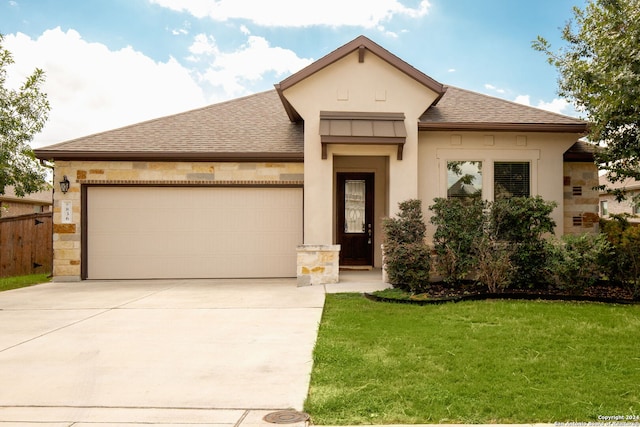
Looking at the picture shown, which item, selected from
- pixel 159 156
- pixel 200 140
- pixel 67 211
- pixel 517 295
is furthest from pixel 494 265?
pixel 67 211

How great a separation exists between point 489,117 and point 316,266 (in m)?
5.55

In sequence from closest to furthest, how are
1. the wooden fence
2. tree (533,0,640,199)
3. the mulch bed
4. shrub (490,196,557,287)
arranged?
tree (533,0,640,199) → the mulch bed → shrub (490,196,557,287) → the wooden fence

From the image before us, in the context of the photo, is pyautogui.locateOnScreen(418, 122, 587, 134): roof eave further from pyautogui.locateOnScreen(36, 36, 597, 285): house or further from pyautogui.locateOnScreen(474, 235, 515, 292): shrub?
pyautogui.locateOnScreen(474, 235, 515, 292): shrub

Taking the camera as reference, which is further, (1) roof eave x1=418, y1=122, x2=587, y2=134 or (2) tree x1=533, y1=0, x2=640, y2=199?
(1) roof eave x1=418, y1=122, x2=587, y2=134

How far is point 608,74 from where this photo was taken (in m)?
7.55

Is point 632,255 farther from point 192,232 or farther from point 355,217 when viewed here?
point 192,232

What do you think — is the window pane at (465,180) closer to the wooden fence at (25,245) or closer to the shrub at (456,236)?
the shrub at (456,236)

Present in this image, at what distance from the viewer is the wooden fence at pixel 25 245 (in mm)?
12891

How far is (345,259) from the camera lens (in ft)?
40.2

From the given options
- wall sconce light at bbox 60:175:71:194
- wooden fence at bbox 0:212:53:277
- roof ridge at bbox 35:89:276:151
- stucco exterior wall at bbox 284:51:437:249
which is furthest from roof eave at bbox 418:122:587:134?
wooden fence at bbox 0:212:53:277

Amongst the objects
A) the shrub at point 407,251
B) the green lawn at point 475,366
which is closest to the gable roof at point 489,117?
the shrub at point 407,251

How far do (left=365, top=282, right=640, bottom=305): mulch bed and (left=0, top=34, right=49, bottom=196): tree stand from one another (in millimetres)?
11271

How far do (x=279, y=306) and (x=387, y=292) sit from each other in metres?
2.12

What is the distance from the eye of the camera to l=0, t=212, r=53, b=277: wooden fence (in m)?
12.9
